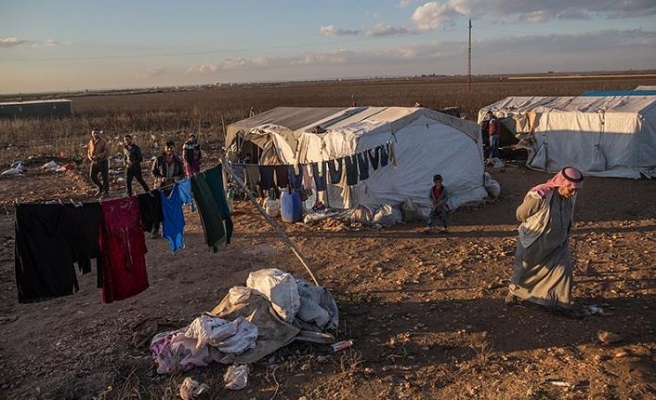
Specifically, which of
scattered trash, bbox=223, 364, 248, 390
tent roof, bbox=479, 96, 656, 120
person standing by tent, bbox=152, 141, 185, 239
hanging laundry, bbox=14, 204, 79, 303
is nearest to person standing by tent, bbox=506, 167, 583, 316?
scattered trash, bbox=223, 364, 248, 390

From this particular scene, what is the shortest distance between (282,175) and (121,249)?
424cm

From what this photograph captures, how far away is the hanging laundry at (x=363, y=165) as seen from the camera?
9922 millimetres

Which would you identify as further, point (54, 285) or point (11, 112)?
point (11, 112)

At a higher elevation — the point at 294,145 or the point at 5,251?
the point at 294,145

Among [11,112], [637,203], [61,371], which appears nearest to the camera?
[61,371]

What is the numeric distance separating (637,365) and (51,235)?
234 inches

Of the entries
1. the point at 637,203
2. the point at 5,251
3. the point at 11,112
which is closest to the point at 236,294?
the point at 5,251

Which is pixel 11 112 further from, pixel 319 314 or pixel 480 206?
pixel 319 314

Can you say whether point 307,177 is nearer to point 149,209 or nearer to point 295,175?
point 295,175

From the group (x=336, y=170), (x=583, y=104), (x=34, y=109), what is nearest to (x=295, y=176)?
(x=336, y=170)

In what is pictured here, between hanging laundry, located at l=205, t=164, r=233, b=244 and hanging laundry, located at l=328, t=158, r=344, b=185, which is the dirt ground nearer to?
hanging laundry, located at l=328, t=158, r=344, b=185

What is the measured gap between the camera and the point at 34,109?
1470 inches

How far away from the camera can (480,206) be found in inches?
453

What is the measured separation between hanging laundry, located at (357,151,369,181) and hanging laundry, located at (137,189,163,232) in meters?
4.66
